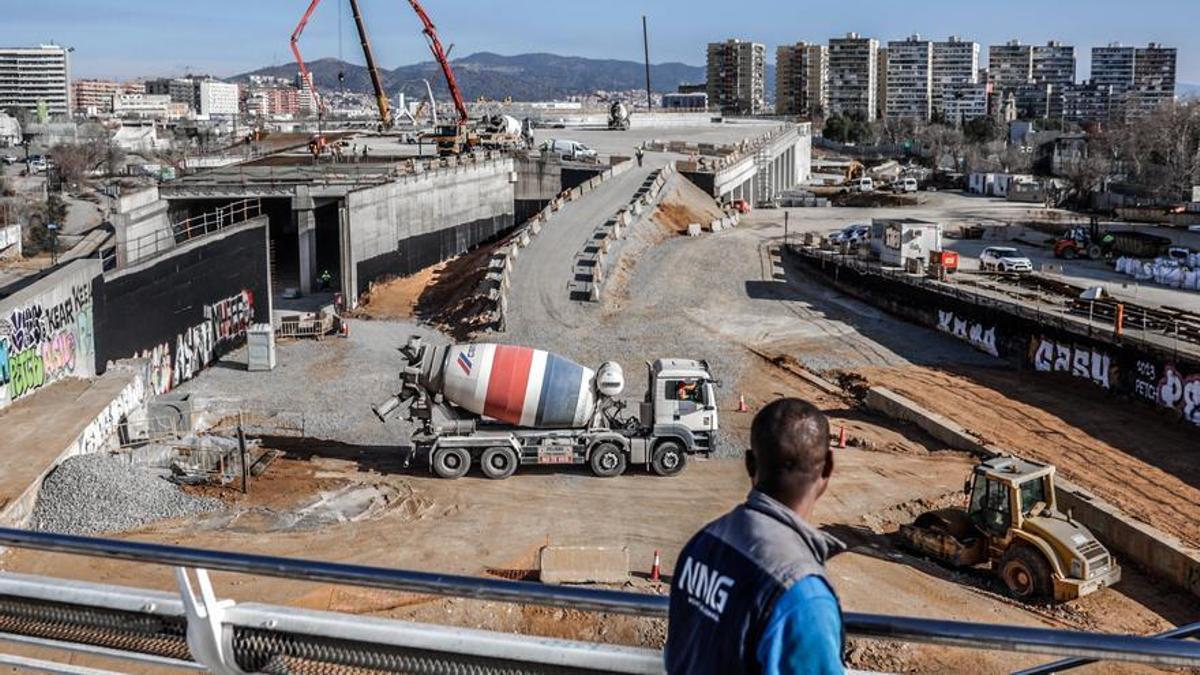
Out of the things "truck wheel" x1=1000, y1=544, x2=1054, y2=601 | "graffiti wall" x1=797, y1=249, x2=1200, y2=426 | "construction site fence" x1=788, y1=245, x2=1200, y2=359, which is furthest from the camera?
"construction site fence" x1=788, y1=245, x2=1200, y2=359

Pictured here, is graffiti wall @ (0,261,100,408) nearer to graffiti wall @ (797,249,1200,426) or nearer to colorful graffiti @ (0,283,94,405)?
colorful graffiti @ (0,283,94,405)

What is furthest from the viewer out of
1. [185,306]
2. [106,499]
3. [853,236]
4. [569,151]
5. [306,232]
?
[569,151]

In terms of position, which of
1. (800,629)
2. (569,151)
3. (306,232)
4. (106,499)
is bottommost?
(106,499)

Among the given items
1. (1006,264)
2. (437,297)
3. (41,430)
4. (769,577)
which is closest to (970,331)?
(1006,264)

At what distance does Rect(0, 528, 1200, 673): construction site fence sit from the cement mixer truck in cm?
1922

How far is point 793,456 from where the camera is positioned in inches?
141

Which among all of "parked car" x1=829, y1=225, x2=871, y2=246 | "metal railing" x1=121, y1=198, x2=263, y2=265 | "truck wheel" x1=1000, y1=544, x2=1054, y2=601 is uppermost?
"metal railing" x1=121, y1=198, x2=263, y2=265

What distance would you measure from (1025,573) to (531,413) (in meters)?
10.1

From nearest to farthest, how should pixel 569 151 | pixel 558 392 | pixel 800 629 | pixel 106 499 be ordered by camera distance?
pixel 800 629
pixel 106 499
pixel 558 392
pixel 569 151

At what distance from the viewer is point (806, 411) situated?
3.62 meters

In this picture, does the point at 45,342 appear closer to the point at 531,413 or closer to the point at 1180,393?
the point at 531,413

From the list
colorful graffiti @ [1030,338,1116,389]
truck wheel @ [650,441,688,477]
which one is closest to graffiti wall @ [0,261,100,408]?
truck wheel @ [650,441,688,477]

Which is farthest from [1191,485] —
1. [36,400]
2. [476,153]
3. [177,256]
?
[476,153]

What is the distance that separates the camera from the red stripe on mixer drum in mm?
24109
